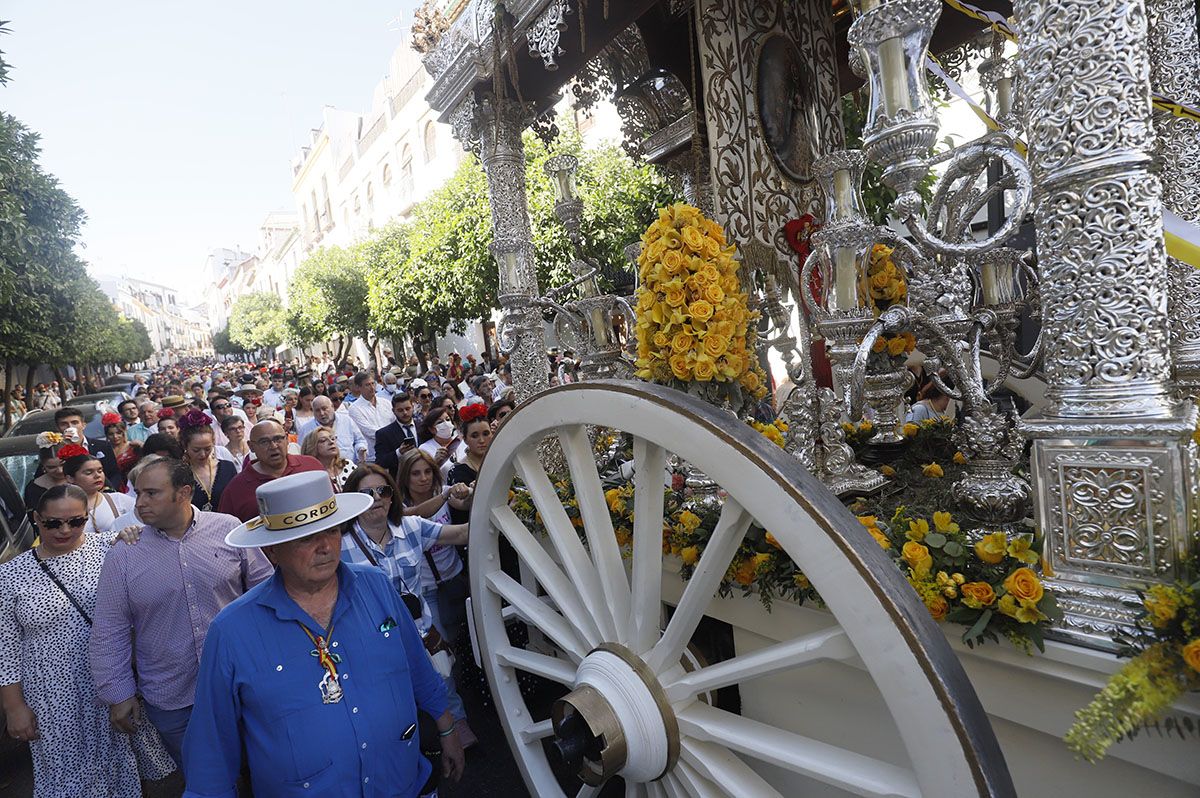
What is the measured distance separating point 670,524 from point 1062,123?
168cm

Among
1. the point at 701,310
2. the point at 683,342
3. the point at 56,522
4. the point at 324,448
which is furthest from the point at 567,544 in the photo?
the point at 324,448

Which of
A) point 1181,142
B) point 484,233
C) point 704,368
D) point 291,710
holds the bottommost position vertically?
point 291,710

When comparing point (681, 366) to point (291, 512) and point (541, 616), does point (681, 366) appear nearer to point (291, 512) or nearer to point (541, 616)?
point (541, 616)

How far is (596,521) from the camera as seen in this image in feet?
7.02

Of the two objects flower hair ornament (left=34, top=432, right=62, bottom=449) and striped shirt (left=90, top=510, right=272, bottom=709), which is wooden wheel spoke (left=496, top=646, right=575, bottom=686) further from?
flower hair ornament (left=34, top=432, right=62, bottom=449)

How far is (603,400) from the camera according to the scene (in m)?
1.88

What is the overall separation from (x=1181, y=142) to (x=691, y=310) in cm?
231

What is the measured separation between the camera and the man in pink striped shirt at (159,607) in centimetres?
294

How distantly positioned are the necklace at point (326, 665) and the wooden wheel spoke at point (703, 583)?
99 cm

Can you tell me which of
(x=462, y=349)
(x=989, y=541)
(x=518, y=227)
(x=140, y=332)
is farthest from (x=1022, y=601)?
(x=140, y=332)

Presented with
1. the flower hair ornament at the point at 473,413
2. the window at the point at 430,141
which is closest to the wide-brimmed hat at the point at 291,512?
the flower hair ornament at the point at 473,413

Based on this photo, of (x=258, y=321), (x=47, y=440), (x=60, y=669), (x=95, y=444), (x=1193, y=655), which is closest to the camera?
(x=1193, y=655)

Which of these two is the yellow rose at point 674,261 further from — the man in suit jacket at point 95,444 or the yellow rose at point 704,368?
the man in suit jacket at point 95,444

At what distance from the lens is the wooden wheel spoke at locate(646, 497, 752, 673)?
5.34 feet
